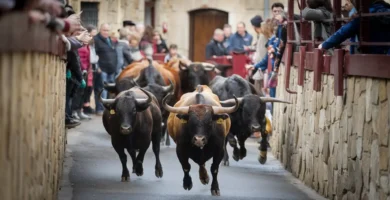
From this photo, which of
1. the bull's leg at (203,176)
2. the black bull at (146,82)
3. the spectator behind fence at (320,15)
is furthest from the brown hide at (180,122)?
the black bull at (146,82)

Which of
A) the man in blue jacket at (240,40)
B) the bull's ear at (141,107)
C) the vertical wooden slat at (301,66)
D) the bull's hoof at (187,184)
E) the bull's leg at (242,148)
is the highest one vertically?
the man in blue jacket at (240,40)

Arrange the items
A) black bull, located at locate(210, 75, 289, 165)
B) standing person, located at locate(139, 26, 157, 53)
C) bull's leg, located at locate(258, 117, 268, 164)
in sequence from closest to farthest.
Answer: black bull, located at locate(210, 75, 289, 165) → bull's leg, located at locate(258, 117, 268, 164) → standing person, located at locate(139, 26, 157, 53)

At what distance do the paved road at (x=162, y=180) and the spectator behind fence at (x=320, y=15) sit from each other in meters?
2.00

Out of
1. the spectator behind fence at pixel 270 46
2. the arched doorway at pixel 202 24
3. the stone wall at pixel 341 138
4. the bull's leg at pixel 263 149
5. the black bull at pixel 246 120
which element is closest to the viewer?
the stone wall at pixel 341 138

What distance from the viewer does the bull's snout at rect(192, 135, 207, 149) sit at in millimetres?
15108

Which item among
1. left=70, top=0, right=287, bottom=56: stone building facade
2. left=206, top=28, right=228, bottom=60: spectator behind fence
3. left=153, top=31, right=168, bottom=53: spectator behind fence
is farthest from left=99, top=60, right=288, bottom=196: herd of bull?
left=70, top=0, right=287, bottom=56: stone building facade

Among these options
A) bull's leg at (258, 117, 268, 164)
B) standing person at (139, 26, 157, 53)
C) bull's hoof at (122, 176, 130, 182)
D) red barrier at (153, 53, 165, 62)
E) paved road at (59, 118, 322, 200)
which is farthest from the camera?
red barrier at (153, 53, 165, 62)

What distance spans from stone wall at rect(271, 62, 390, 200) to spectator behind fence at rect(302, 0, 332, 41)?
626 mm

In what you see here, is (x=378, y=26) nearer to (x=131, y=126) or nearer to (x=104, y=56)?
(x=131, y=126)

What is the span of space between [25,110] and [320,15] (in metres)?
8.28

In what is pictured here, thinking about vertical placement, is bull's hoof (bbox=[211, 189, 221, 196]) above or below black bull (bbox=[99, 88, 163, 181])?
below

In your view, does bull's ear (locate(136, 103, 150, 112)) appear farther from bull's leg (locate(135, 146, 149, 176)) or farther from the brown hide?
bull's leg (locate(135, 146, 149, 176))

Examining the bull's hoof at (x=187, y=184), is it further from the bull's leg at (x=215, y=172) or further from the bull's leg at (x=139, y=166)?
the bull's leg at (x=139, y=166)

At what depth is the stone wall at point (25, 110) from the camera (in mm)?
6566
